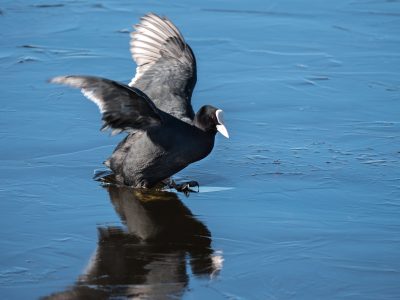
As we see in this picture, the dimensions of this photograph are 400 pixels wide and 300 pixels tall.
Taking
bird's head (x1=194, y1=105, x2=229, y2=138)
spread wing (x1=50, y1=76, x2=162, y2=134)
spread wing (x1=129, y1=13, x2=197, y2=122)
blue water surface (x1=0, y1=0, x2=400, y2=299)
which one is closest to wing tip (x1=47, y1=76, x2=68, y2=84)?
spread wing (x1=50, y1=76, x2=162, y2=134)

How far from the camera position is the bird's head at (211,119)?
21.1 feet

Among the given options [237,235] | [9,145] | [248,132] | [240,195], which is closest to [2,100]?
[9,145]

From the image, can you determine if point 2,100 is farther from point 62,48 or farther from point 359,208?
point 359,208

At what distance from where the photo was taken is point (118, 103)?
6047 mm

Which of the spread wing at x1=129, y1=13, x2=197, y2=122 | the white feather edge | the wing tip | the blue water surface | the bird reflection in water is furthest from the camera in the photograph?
the white feather edge

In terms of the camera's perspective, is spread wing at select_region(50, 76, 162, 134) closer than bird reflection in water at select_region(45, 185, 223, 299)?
No

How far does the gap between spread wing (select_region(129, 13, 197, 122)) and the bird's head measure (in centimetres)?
29

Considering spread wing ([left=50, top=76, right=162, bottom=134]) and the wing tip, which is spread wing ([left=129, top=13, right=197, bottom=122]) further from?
the wing tip

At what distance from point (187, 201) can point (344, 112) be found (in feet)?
7.28

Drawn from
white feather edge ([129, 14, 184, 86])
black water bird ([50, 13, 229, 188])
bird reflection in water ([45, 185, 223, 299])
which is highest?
white feather edge ([129, 14, 184, 86])

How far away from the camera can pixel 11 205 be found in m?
5.87

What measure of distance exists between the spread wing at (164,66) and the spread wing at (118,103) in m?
0.62

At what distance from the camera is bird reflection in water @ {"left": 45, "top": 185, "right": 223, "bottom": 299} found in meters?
4.65

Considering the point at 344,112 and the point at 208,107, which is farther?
the point at 344,112
